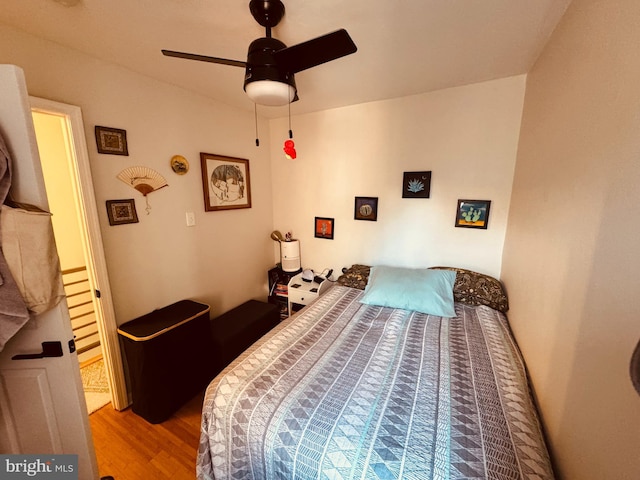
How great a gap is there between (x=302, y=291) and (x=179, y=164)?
62.8 inches

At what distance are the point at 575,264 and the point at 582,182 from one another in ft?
1.01

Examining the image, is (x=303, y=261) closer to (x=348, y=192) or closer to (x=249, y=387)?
(x=348, y=192)

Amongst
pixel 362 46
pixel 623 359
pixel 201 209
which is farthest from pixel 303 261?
pixel 623 359

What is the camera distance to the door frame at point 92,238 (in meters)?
1.39

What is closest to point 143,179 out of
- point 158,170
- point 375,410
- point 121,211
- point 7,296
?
point 158,170

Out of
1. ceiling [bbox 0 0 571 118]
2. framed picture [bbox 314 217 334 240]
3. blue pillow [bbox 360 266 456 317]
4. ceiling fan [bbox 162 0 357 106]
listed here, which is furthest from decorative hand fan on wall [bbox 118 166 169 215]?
blue pillow [bbox 360 266 456 317]

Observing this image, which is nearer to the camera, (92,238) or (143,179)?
(92,238)

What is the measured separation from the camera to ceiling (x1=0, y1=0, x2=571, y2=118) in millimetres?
1112

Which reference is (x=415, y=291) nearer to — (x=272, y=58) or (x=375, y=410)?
(x=375, y=410)

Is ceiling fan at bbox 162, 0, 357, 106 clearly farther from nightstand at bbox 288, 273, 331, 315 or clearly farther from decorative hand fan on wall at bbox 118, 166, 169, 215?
nightstand at bbox 288, 273, 331, 315

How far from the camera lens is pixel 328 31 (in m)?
1.29

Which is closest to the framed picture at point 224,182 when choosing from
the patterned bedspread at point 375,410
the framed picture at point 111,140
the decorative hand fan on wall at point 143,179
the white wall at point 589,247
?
the decorative hand fan on wall at point 143,179

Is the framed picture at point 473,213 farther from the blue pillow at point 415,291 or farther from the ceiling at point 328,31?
the ceiling at point 328,31

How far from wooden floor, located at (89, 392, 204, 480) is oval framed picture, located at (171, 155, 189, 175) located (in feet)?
6.00
